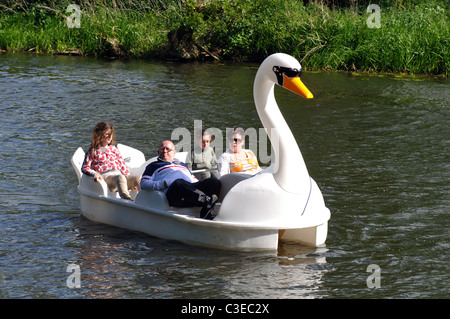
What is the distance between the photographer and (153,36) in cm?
1981

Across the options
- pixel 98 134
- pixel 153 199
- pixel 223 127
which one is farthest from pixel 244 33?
pixel 153 199

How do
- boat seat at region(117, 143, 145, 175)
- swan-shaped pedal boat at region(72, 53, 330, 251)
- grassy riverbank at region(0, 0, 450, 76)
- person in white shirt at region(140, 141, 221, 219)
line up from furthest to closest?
grassy riverbank at region(0, 0, 450, 76)
boat seat at region(117, 143, 145, 175)
person in white shirt at region(140, 141, 221, 219)
swan-shaped pedal boat at region(72, 53, 330, 251)

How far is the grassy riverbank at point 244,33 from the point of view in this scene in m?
17.0

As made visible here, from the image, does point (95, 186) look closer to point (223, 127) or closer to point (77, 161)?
point (77, 161)

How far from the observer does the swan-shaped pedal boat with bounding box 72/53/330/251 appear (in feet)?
20.6

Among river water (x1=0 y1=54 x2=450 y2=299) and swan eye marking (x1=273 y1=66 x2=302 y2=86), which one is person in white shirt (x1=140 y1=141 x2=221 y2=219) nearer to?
river water (x1=0 y1=54 x2=450 y2=299)

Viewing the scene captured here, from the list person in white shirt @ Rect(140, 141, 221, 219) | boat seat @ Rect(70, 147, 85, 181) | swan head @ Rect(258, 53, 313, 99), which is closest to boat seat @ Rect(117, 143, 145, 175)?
boat seat @ Rect(70, 147, 85, 181)

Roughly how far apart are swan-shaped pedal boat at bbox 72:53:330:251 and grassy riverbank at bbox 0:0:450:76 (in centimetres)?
1102

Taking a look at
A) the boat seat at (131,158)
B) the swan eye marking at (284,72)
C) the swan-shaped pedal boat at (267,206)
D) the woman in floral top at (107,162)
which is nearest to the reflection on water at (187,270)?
the swan-shaped pedal boat at (267,206)

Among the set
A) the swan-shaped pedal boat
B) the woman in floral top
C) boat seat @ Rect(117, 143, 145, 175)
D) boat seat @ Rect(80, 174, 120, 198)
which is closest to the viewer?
the swan-shaped pedal boat

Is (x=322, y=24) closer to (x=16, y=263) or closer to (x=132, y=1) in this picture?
(x=132, y=1)

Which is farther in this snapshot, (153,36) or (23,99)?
(153,36)
